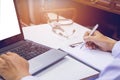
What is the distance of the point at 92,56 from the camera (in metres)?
1.05

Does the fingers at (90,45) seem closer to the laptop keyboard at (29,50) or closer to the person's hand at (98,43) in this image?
the person's hand at (98,43)

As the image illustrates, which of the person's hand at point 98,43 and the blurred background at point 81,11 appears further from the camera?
the blurred background at point 81,11

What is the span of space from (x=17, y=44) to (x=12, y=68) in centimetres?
30

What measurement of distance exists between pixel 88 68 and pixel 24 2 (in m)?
1.68

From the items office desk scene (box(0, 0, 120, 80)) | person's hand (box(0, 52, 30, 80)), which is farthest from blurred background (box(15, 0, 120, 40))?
person's hand (box(0, 52, 30, 80))

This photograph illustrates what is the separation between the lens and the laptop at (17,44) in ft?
3.11

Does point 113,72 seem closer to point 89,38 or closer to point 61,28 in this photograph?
point 89,38

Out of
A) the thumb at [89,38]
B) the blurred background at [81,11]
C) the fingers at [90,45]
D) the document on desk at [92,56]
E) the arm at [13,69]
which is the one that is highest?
the arm at [13,69]

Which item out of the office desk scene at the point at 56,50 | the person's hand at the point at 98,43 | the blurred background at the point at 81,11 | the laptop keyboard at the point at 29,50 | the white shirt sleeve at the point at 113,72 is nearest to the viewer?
the white shirt sleeve at the point at 113,72

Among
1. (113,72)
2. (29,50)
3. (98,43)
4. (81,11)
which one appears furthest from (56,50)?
(81,11)

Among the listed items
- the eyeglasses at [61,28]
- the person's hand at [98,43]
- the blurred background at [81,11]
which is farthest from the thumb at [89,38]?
the blurred background at [81,11]

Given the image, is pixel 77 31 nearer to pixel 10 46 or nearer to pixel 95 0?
pixel 10 46

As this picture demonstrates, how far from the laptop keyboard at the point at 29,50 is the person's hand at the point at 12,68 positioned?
0.14 metres

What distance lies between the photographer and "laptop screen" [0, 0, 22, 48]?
1.03 metres
